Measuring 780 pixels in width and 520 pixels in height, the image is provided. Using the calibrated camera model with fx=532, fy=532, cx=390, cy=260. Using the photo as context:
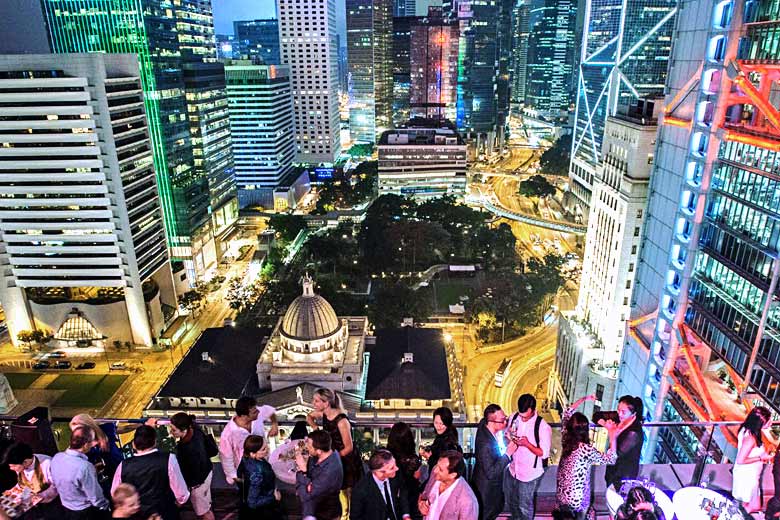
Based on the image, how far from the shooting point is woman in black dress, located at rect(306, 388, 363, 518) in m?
10.3

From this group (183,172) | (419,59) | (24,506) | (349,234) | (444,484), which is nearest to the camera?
(444,484)

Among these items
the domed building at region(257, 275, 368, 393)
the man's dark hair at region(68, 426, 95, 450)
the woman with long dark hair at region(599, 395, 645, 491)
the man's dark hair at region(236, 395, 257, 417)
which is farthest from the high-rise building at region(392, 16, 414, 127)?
the man's dark hair at region(68, 426, 95, 450)

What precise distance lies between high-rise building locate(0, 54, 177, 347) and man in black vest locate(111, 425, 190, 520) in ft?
152

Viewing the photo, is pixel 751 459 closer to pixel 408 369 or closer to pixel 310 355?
pixel 408 369

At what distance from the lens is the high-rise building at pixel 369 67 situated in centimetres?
16350

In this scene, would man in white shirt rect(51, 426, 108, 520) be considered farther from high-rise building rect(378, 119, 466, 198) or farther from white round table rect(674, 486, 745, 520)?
high-rise building rect(378, 119, 466, 198)

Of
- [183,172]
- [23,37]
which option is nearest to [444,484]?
[23,37]

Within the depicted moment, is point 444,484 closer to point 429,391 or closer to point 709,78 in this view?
point 709,78

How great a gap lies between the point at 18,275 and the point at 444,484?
5701cm

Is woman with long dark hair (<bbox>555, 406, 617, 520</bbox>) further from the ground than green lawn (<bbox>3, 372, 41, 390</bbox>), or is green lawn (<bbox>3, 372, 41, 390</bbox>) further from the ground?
woman with long dark hair (<bbox>555, 406, 617, 520</bbox>)

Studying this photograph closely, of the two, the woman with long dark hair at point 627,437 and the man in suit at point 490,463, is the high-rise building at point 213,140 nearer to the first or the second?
the man in suit at point 490,463

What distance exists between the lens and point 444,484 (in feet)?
28.8

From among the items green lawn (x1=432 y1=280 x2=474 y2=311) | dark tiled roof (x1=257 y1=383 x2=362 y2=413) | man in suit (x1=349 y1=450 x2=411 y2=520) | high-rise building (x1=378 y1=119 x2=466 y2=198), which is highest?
man in suit (x1=349 y1=450 x2=411 y2=520)

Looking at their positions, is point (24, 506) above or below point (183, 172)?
above
